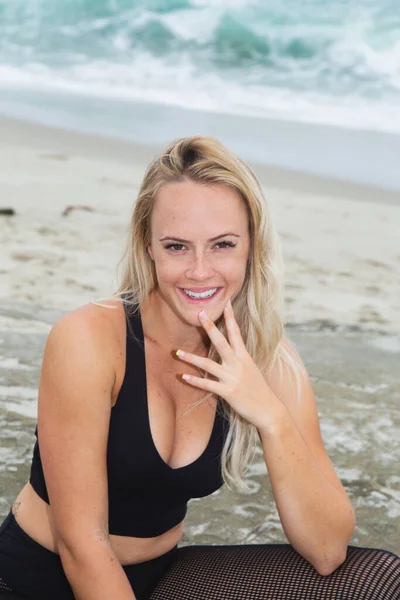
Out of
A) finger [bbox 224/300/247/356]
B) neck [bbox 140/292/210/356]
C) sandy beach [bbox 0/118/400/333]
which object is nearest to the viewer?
finger [bbox 224/300/247/356]

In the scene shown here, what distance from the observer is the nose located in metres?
2.61

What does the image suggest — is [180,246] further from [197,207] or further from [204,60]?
[204,60]

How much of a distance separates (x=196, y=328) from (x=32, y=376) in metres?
2.11

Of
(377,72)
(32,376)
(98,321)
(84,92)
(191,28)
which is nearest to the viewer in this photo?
(98,321)

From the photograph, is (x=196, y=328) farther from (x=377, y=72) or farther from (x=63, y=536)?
(x=377, y=72)

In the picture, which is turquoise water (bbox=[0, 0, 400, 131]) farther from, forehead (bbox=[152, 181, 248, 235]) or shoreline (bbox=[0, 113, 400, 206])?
forehead (bbox=[152, 181, 248, 235])

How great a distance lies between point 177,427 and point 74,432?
0.40m

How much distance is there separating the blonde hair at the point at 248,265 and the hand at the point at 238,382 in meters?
0.16

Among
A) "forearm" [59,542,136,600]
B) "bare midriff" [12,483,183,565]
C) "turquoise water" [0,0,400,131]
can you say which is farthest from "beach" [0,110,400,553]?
"turquoise water" [0,0,400,131]

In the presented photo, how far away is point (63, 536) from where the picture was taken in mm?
2439

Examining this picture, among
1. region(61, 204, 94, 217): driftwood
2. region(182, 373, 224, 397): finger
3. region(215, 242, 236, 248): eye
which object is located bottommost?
region(182, 373, 224, 397): finger

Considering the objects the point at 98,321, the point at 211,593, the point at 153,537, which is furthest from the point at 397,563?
the point at 98,321

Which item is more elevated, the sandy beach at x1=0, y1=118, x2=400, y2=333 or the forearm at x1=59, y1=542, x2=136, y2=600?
the sandy beach at x1=0, y1=118, x2=400, y2=333

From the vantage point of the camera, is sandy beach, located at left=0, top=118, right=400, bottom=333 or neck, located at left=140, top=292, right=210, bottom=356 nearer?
neck, located at left=140, top=292, right=210, bottom=356
